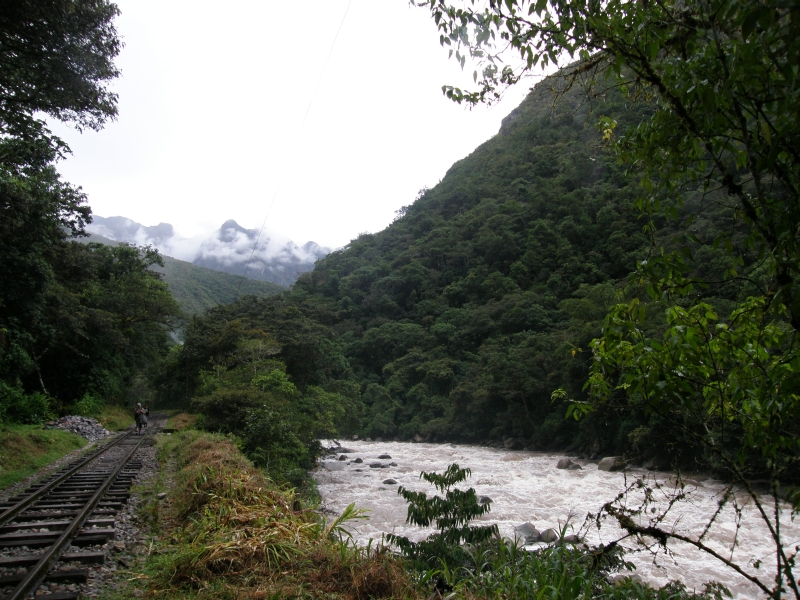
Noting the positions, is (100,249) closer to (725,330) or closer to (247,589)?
(247,589)

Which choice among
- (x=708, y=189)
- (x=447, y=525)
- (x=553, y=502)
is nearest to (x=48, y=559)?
(x=447, y=525)

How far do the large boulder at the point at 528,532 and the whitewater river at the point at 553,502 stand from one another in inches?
11.0

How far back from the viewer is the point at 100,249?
31906 mm

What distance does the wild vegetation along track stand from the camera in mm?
4254

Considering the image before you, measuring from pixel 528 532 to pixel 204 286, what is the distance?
87969mm

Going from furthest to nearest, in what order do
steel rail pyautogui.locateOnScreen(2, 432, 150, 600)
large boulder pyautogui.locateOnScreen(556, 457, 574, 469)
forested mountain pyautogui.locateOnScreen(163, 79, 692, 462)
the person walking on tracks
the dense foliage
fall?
forested mountain pyautogui.locateOnScreen(163, 79, 692, 462)
the person walking on tracks
large boulder pyautogui.locateOnScreen(556, 457, 574, 469)
the dense foliage
steel rail pyautogui.locateOnScreen(2, 432, 150, 600)

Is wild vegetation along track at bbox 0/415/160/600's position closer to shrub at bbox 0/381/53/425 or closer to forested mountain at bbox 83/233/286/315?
shrub at bbox 0/381/53/425

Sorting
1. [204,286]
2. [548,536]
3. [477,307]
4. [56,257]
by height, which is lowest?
[548,536]

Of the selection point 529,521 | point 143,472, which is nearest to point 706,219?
point 529,521

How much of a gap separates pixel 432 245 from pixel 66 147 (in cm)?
4949

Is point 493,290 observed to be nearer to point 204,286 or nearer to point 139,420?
point 139,420

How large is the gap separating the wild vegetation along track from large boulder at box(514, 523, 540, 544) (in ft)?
26.9

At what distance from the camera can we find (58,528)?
→ 5871 mm

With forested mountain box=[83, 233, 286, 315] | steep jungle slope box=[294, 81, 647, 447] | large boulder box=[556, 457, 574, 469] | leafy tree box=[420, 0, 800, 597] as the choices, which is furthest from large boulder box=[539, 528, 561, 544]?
forested mountain box=[83, 233, 286, 315]
